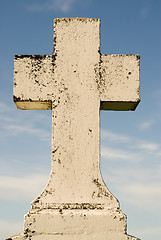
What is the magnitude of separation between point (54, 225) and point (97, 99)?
1303mm

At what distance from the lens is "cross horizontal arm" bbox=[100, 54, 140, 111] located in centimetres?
358

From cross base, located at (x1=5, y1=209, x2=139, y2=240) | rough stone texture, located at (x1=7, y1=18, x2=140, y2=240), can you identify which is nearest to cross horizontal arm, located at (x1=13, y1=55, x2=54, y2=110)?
rough stone texture, located at (x1=7, y1=18, x2=140, y2=240)

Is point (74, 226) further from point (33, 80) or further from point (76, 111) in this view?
point (33, 80)

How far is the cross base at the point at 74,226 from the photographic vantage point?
120 inches

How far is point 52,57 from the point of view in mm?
3643

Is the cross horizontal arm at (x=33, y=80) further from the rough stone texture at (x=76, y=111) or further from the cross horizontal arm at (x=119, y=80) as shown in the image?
the cross horizontal arm at (x=119, y=80)

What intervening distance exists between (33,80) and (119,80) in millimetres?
909

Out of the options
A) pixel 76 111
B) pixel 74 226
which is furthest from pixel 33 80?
pixel 74 226

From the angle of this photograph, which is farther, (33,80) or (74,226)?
(33,80)

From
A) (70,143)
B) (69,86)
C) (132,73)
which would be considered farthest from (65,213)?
(132,73)

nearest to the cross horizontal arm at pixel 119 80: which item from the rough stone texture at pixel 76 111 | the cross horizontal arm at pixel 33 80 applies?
the rough stone texture at pixel 76 111

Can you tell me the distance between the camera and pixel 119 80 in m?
3.62

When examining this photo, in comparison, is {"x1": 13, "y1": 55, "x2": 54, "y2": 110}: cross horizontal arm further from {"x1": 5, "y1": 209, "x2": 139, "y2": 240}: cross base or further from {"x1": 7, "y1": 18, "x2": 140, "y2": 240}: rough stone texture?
{"x1": 5, "y1": 209, "x2": 139, "y2": 240}: cross base

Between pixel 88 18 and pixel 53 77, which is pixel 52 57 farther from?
pixel 88 18
